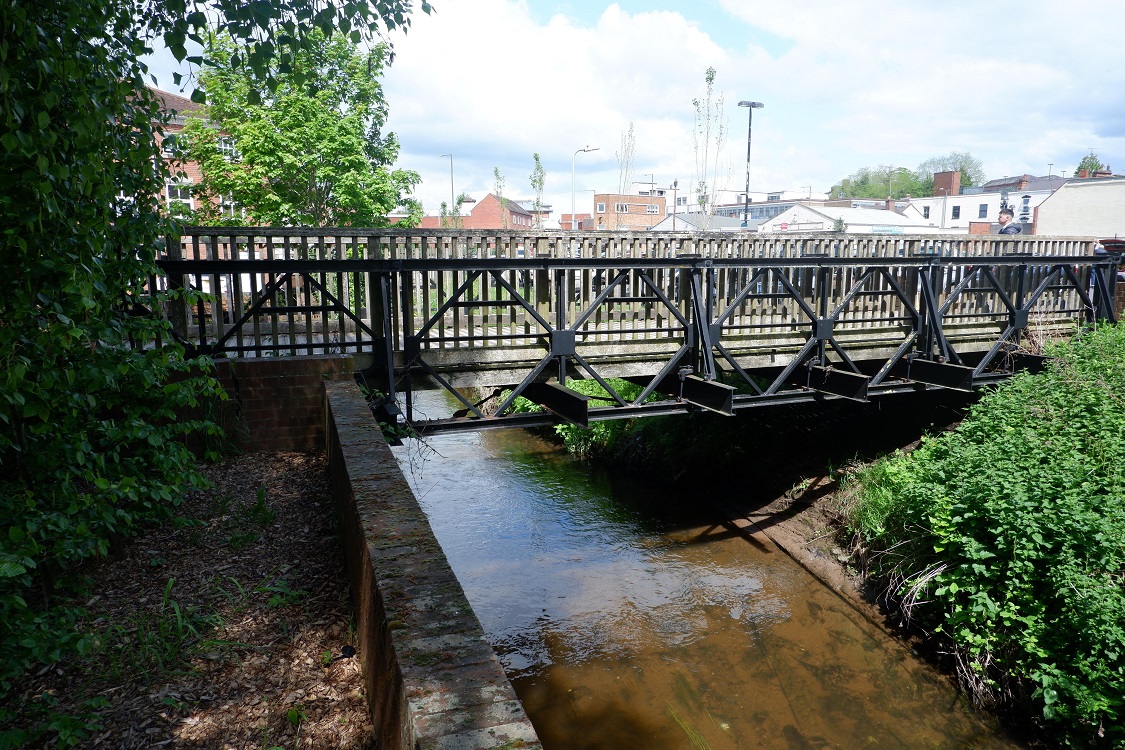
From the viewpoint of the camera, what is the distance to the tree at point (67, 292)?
312cm

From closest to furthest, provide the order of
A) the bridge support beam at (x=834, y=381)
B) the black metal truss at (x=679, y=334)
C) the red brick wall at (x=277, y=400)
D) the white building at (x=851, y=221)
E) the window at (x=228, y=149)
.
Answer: the red brick wall at (x=277, y=400)
the black metal truss at (x=679, y=334)
the bridge support beam at (x=834, y=381)
the window at (x=228, y=149)
the white building at (x=851, y=221)

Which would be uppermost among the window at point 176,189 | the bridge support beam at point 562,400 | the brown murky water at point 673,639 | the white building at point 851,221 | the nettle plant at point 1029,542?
the white building at point 851,221

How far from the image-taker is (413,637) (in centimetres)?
297

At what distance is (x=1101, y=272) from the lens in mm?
12133

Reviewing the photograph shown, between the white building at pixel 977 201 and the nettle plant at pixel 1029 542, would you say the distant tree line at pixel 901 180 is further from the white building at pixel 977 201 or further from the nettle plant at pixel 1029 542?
the nettle plant at pixel 1029 542

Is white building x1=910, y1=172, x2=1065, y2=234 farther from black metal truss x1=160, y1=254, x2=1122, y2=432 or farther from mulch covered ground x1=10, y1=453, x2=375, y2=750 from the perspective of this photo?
mulch covered ground x1=10, y1=453, x2=375, y2=750

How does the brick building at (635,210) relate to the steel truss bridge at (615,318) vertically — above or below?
above

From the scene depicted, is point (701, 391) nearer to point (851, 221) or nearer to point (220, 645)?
point (220, 645)

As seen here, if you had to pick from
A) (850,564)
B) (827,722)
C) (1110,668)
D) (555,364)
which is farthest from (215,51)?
(1110,668)

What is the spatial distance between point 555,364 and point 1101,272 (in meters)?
9.08

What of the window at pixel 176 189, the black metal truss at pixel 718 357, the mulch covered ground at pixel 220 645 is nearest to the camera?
→ the mulch covered ground at pixel 220 645

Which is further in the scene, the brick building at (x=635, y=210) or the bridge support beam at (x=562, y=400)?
the brick building at (x=635, y=210)

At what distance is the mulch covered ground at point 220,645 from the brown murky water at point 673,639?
325 centimetres

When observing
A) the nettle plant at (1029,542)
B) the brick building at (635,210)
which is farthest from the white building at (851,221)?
the nettle plant at (1029,542)
